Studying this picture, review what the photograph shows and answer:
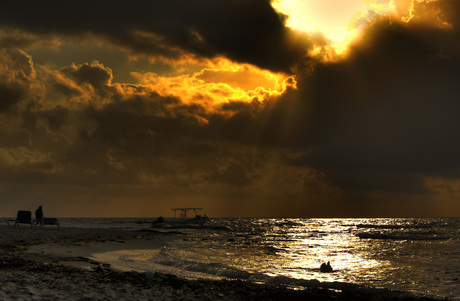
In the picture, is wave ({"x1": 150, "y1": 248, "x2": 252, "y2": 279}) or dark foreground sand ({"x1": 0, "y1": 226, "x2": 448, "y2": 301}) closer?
dark foreground sand ({"x1": 0, "y1": 226, "x2": 448, "y2": 301})

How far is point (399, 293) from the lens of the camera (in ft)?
47.5

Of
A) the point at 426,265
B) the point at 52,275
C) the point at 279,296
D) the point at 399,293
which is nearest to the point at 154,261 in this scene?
the point at 52,275

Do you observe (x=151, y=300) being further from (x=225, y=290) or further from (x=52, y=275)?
(x=52, y=275)

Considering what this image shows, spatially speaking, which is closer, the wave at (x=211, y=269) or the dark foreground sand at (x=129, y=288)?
the dark foreground sand at (x=129, y=288)

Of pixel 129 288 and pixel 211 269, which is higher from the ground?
pixel 129 288

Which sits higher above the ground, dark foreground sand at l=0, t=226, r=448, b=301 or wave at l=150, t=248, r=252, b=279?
dark foreground sand at l=0, t=226, r=448, b=301

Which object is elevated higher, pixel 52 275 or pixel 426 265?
pixel 52 275

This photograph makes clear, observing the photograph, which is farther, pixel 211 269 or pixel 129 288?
pixel 211 269

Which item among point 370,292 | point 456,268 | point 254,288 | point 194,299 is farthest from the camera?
point 456,268

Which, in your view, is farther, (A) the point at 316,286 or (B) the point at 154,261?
(B) the point at 154,261

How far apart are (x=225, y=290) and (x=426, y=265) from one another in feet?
58.2

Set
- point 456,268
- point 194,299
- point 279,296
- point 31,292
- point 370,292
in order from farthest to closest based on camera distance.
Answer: point 456,268 < point 370,292 < point 279,296 < point 194,299 < point 31,292

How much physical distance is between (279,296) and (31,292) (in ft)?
23.7

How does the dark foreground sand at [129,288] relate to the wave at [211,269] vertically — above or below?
above
